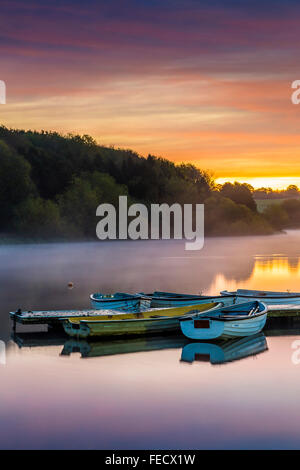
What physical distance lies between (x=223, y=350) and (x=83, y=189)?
368ft

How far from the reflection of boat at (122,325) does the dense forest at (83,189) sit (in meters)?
95.0

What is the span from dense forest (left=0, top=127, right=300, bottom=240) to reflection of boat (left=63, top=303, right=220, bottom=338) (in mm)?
95032

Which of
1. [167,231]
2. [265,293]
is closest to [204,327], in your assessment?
[265,293]

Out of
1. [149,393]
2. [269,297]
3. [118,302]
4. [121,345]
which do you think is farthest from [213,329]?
[269,297]

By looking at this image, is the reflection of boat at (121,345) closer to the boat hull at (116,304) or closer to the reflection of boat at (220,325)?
the reflection of boat at (220,325)

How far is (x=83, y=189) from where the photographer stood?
13500 centimetres

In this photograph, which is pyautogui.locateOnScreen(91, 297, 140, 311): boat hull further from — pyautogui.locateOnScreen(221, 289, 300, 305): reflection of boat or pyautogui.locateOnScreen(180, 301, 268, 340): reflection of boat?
pyautogui.locateOnScreen(180, 301, 268, 340): reflection of boat

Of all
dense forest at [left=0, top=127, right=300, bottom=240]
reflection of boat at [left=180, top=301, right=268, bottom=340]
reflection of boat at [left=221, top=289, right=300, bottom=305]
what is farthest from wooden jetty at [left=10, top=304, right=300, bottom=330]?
dense forest at [left=0, top=127, right=300, bottom=240]

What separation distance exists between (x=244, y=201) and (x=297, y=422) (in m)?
162

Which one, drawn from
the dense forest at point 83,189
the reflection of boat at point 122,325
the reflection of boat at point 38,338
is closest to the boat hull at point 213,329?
the reflection of boat at point 122,325

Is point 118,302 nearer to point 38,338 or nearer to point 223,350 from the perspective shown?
point 38,338
